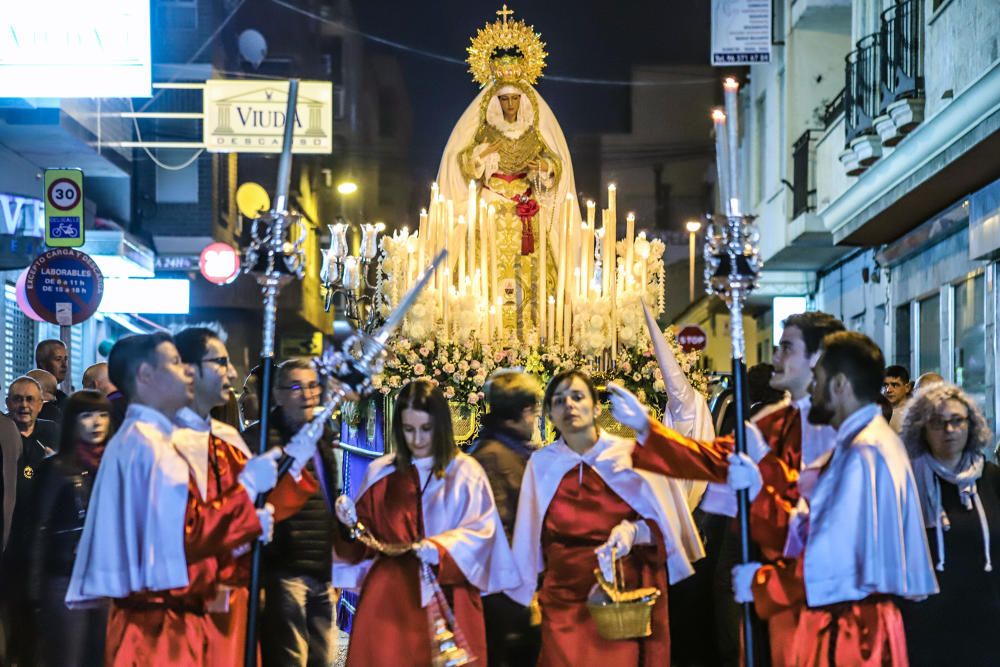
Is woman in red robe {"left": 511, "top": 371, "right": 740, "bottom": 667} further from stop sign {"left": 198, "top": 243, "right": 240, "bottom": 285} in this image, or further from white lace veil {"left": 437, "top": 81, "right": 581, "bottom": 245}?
stop sign {"left": 198, "top": 243, "right": 240, "bottom": 285}

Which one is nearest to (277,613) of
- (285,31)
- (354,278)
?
(354,278)

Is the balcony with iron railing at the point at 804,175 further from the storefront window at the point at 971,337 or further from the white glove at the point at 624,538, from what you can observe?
the white glove at the point at 624,538

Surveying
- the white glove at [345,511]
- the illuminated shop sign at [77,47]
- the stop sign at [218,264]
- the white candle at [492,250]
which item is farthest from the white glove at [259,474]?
the stop sign at [218,264]

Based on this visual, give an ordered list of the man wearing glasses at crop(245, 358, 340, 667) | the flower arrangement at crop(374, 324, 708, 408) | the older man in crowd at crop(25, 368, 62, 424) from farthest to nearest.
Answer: the flower arrangement at crop(374, 324, 708, 408), the older man in crowd at crop(25, 368, 62, 424), the man wearing glasses at crop(245, 358, 340, 667)

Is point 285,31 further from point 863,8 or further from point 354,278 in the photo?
point 354,278

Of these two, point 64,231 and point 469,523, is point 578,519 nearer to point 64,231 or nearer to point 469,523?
point 469,523

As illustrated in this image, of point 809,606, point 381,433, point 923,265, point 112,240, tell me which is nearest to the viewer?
point 809,606

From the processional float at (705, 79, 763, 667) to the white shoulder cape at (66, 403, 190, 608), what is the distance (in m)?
2.09

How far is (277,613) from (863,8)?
13686mm

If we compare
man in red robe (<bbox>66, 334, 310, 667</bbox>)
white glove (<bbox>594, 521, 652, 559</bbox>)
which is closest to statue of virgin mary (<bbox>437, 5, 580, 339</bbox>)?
white glove (<bbox>594, 521, 652, 559</bbox>)

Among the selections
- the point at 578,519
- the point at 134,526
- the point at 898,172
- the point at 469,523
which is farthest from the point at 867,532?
the point at 898,172

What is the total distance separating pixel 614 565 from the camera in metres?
6.52

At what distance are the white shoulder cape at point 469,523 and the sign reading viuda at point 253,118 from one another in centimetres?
1239

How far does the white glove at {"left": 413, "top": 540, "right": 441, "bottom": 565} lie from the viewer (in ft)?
20.4
